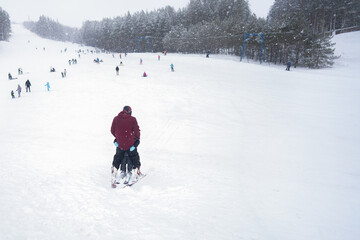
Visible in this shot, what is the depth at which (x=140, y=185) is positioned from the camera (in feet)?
17.7

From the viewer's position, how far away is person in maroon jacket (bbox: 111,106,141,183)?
4.91 m

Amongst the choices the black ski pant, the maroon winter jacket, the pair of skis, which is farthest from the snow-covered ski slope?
the maroon winter jacket

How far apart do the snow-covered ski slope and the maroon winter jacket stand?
118cm

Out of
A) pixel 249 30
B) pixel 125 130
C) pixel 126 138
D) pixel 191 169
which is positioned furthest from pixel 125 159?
pixel 249 30

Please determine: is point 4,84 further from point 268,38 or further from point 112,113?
point 268,38

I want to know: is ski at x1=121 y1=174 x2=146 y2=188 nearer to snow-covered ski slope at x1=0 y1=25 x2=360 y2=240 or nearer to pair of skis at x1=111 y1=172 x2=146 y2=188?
pair of skis at x1=111 y1=172 x2=146 y2=188

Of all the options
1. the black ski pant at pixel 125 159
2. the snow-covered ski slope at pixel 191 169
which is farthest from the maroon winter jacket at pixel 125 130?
the snow-covered ski slope at pixel 191 169

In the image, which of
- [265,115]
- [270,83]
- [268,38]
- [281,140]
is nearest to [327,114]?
[265,115]

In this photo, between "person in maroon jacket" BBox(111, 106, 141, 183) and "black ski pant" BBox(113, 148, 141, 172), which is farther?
"black ski pant" BBox(113, 148, 141, 172)

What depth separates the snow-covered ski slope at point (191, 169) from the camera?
385 centimetres

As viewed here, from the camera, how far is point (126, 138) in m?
4.98

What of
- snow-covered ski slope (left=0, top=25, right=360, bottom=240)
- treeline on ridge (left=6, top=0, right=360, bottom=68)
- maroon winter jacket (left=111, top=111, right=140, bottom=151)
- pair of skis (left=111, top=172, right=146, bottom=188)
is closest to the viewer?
snow-covered ski slope (left=0, top=25, right=360, bottom=240)

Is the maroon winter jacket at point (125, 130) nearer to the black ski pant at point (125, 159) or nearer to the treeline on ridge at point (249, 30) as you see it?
the black ski pant at point (125, 159)

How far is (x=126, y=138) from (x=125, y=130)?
21 cm
